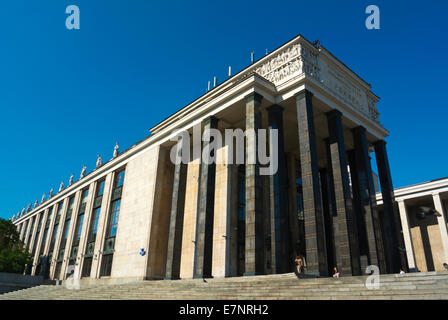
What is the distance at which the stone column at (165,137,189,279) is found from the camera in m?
25.7

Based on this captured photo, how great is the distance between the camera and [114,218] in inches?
1442

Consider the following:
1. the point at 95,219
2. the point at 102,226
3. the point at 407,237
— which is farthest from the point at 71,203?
Result: the point at 407,237

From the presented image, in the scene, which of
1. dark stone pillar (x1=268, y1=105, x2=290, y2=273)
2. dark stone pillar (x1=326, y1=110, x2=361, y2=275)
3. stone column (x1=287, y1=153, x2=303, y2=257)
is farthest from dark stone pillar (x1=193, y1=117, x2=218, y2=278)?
stone column (x1=287, y1=153, x2=303, y2=257)

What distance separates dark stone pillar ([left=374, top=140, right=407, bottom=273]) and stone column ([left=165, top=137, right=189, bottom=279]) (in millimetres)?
16162

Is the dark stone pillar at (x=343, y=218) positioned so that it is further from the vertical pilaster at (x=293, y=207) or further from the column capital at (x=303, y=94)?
the vertical pilaster at (x=293, y=207)

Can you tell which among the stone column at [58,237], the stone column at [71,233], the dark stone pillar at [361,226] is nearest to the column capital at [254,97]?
the dark stone pillar at [361,226]

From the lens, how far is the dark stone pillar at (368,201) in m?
23.6

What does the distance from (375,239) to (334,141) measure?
7.67 m

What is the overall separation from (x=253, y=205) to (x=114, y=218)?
2174cm

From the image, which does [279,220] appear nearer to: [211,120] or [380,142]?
[211,120]

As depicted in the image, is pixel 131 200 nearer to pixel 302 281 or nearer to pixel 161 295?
pixel 161 295

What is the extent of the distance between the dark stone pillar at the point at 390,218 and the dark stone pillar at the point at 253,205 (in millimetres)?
11549

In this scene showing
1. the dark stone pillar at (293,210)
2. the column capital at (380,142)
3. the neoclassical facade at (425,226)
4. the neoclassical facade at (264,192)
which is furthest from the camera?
the neoclassical facade at (425,226)

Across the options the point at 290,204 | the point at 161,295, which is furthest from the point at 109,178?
the point at 161,295
